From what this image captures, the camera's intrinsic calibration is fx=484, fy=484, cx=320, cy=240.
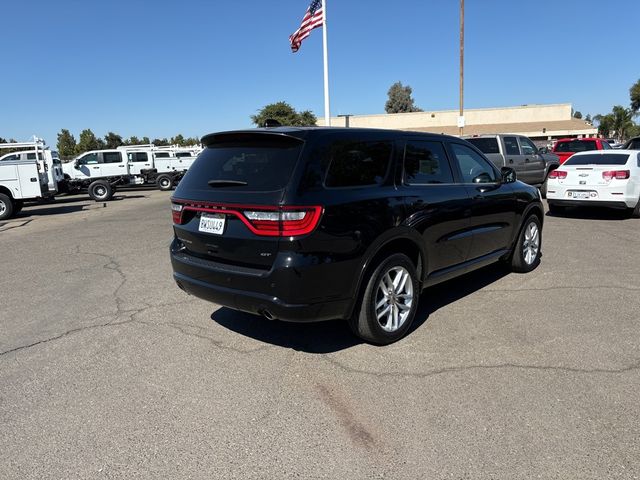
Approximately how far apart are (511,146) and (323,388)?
13.2 m

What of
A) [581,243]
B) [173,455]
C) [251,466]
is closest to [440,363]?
[251,466]

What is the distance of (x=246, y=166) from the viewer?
378 cm

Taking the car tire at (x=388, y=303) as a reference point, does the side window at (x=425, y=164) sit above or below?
above

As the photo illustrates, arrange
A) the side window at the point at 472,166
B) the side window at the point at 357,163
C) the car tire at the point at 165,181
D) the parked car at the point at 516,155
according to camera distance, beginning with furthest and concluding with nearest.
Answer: the car tire at the point at 165,181, the parked car at the point at 516,155, the side window at the point at 472,166, the side window at the point at 357,163

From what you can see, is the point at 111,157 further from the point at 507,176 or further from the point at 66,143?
the point at 66,143

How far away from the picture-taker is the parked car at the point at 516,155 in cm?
1428

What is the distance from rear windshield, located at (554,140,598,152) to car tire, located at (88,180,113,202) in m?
18.7

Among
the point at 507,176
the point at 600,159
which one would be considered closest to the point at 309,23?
the point at 600,159

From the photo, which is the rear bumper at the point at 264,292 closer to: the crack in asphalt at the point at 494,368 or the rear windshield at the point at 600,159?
the crack in asphalt at the point at 494,368

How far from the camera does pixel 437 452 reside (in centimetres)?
270

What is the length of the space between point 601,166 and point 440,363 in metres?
8.76

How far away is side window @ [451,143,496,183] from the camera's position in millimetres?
5090

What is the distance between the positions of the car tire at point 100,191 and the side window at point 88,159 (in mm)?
3294

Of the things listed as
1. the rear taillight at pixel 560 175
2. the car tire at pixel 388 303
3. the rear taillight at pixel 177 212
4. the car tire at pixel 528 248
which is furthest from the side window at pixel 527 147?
the rear taillight at pixel 177 212
